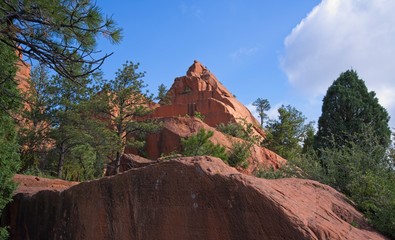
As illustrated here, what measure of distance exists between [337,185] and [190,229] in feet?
17.7

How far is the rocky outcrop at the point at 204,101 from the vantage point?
47.3 metres

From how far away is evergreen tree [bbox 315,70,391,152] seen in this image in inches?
742

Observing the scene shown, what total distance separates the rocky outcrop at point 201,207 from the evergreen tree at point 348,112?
39.4ft

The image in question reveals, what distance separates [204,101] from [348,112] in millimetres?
31988

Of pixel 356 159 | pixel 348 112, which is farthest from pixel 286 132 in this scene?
pixel 356 159

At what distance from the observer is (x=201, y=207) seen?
5727 millimetres

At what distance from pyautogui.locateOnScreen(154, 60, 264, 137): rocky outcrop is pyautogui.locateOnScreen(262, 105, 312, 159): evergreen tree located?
388 centimetres

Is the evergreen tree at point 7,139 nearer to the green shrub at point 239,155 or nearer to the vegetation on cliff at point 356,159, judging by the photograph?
the vegetation on cliff at point 356,159

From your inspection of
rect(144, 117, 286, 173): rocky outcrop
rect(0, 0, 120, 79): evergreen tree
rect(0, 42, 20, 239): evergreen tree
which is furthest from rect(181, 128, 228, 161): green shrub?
rect(0, 0, 120, 79): evergreen tree

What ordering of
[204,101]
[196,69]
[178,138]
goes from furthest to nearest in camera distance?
[196,69]
[204,101]
[178,138]

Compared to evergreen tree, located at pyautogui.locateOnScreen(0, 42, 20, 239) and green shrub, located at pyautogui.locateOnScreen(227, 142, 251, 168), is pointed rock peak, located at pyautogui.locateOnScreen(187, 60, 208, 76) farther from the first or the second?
evergreen tree, located at pyautogui.locateOnScreen(0, 42, 20, 239)

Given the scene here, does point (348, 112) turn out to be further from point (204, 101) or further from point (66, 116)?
point (204, 101)

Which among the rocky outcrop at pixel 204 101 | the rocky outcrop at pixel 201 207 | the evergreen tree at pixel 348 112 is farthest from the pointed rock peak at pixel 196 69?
the rocky outcrop at pixel 201 207

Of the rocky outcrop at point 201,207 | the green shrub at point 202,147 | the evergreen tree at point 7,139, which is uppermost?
the green shrub at point 202,147
